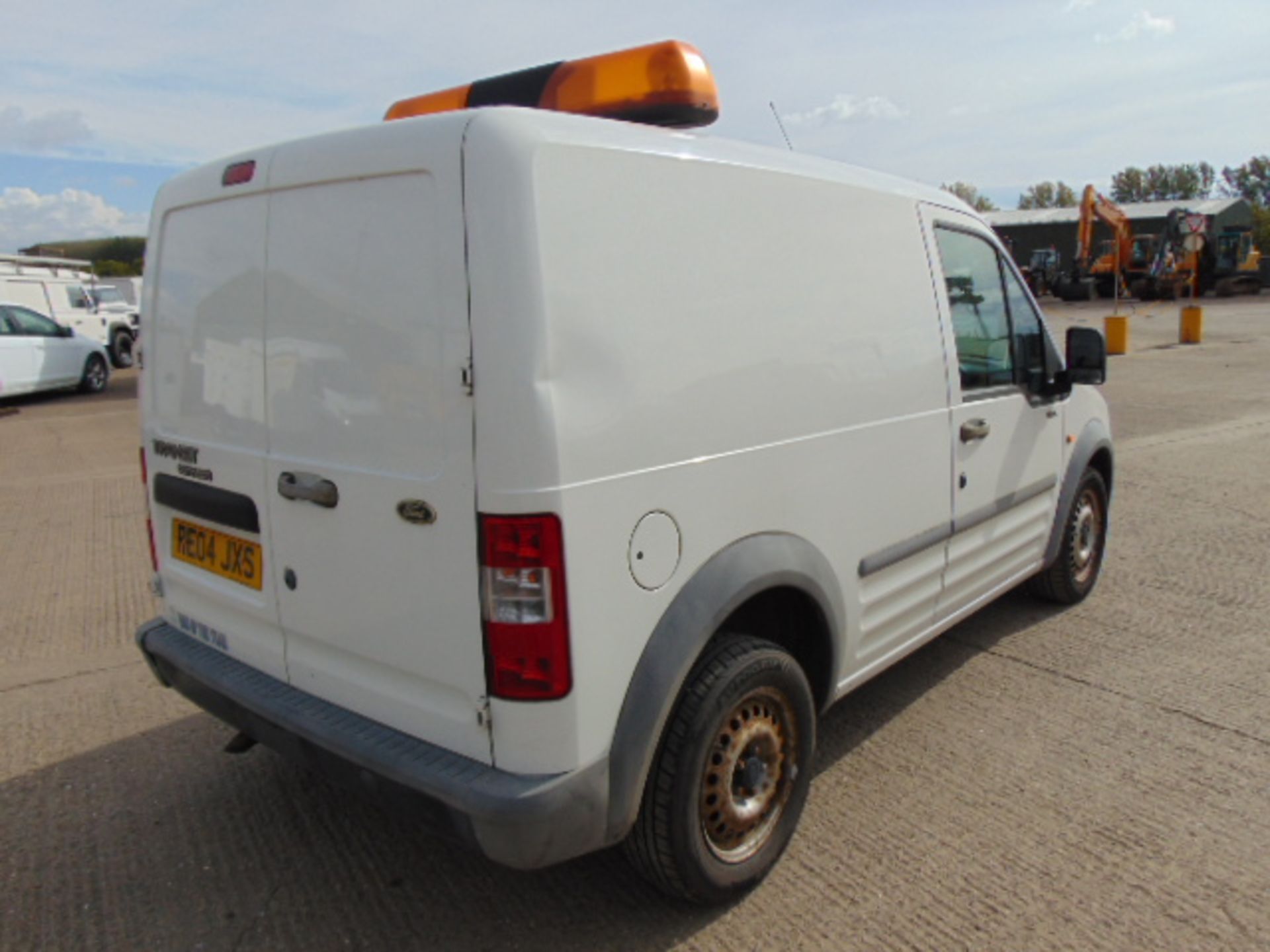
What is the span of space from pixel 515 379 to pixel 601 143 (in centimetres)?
63

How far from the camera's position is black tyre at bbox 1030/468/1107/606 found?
15.1 feet

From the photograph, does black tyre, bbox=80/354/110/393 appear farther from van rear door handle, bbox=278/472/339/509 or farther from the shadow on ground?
van rear door handle, bbox=278/472/339/509

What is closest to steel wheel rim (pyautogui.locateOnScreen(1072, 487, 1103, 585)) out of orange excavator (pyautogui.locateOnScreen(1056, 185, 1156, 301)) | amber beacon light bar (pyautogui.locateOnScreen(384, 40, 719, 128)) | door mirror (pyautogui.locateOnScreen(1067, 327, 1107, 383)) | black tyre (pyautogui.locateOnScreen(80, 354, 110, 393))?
door mirror (pyautogui.locateOnScreen(1067, 327, 1107, 383))

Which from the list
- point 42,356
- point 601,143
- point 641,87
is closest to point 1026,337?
point 641,87

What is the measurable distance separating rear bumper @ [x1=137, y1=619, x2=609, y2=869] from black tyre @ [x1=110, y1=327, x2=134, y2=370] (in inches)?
867

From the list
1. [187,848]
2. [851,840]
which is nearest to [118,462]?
[187,848]

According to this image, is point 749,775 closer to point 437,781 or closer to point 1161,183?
→ point 437,781

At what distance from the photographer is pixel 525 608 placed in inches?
82.9

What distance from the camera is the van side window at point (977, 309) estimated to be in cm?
350

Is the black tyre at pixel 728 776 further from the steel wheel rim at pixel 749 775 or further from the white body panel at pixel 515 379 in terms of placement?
the white body panel at pixel 515 379

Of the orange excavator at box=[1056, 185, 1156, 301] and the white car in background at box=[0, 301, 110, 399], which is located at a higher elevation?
the orange excavator at box=[1056, 185, 1156, 301]

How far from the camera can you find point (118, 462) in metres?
9.61

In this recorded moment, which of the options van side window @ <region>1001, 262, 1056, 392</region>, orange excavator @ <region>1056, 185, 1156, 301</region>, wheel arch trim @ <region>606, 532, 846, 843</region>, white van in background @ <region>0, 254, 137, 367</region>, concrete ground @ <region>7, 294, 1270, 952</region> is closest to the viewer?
wheel arch trim @ <region>606, 532, 846, 843</region>

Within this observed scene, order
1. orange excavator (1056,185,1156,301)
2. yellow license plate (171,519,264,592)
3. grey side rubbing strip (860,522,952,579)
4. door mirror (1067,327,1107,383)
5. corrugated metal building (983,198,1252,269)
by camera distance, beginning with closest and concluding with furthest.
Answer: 1. yellow license plate (171,519,264,592)
2. grey side rubbing strip (860,522,952,579)
3. door mirror (1067,327,1107,383)
4. orange excavator (1056,185,1156,301)
5. corrugated metal building (983,198,1252,269)
